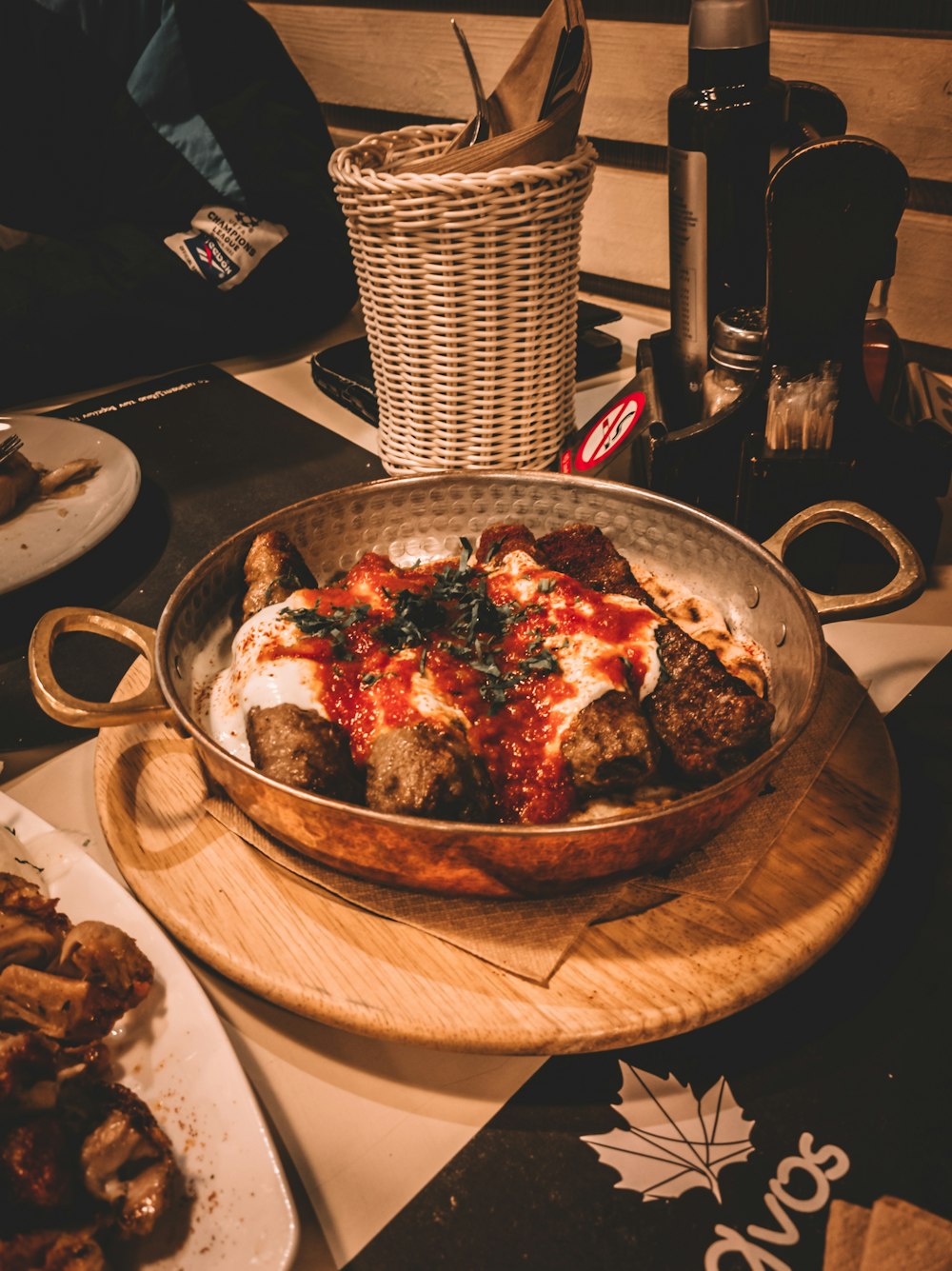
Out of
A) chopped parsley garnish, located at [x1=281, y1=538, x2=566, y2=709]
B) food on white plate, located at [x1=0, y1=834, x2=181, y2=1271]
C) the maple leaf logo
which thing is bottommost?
the maple leaf logo

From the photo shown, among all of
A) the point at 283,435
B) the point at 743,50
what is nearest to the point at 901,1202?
the point at 743,50

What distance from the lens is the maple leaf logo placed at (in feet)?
3.09

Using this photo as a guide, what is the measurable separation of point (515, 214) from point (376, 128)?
2.71 meters

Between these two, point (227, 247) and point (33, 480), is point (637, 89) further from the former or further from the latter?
point (33, 480)

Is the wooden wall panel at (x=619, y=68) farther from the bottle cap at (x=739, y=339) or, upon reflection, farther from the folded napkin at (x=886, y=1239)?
the folded napkin at (x=886, y=1239)

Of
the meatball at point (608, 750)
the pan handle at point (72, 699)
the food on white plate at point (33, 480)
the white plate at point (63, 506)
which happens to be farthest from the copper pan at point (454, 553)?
the food on white plate at point (33, 480)

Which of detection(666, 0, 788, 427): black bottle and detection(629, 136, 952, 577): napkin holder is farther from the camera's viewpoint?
detection(666, 0, 788, 427): black bottle

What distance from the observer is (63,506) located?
209 centimetres

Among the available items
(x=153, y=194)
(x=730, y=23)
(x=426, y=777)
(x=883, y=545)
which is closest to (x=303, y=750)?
(x=426, y=777)

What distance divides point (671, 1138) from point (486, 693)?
0.59 metres

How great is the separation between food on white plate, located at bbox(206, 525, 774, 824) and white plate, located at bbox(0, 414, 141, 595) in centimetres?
63

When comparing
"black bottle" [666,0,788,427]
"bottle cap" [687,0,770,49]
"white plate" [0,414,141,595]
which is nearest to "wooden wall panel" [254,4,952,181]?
"black bottle" [666,0,788,427]

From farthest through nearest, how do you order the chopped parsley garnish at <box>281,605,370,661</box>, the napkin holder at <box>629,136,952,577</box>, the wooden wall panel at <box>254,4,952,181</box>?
the wooden wall panel at <box>254,4,952,181</box> < the napkin holder at <box>629,136,952,577</box> < the chopped parsley garnish at <box>281,605,370,661</box>

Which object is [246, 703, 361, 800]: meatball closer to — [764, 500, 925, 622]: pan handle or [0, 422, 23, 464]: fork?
[764, 500, 925, 622]: pan handle
